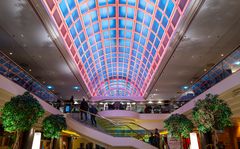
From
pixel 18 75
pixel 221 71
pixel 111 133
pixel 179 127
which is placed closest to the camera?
pixel 18 75

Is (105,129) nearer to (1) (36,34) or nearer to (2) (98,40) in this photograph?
(1) (36,34)

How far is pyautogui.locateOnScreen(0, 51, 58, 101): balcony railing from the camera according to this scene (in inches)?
324

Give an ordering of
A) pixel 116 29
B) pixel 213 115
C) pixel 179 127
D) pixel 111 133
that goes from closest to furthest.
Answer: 1. pixel 213 115
2. pixel 179 127
3. pixel 111 133
4. pixel 116 29

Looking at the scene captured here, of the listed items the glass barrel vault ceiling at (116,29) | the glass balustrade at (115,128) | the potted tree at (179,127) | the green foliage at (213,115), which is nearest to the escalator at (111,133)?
the glass balustrade at (115,128)

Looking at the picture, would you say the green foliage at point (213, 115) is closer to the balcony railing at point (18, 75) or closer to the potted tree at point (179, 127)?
the potted tree at point (179, 127)

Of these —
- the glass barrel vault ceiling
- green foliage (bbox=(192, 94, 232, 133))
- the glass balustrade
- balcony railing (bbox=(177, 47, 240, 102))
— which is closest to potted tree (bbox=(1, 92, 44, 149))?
green foliage (bbox=(192, 94, 232, 133))

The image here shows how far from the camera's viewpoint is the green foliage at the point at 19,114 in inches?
247

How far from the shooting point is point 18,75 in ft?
31.3

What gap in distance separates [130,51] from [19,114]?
66.2 ft

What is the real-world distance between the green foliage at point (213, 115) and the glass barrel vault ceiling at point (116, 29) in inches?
247

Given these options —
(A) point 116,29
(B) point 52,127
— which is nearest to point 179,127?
(B) point 52,127

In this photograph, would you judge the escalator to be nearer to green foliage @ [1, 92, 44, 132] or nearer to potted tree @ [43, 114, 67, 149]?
potted tree @ [43, 114, 67, 149]

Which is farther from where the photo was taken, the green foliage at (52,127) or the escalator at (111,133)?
the escalator at (111,133)

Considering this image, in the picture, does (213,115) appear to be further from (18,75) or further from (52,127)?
(18,75)
